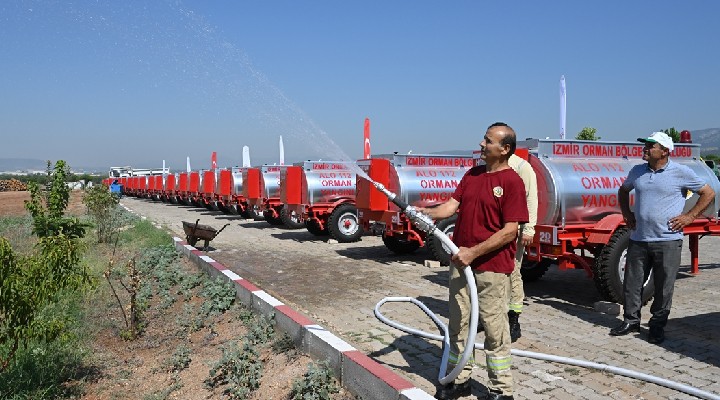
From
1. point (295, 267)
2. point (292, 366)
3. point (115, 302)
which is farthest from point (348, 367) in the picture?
point (295, 267)

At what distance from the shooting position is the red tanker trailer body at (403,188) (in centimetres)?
1120

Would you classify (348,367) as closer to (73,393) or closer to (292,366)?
(292,366)

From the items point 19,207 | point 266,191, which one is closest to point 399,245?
point 266,191

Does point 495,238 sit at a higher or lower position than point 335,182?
lower

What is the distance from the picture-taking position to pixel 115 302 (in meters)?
8.88

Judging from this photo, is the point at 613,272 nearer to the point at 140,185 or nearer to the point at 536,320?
the point at 536,320

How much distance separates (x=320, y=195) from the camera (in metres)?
15.7

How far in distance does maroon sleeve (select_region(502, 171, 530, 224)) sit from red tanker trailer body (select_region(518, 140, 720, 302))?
345 cm

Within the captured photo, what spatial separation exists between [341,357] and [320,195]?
1098 centimetres

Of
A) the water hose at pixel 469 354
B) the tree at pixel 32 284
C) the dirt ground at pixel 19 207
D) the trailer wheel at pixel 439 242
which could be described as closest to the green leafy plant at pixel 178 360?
the tree at pixel 32 284

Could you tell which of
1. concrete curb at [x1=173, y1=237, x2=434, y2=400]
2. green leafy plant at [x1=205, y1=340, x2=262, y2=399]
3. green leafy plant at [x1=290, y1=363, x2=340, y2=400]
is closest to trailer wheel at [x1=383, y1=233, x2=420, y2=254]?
concrete curb at [x1=173, y1=237, x2=434, y2=400]

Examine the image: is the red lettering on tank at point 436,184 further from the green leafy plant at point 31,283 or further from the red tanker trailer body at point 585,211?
the green leafy plant at point 31,283

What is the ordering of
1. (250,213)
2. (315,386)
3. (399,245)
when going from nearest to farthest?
(315,386), (399,245), (250,213)

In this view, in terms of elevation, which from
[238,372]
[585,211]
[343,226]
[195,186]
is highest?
[585,211]
